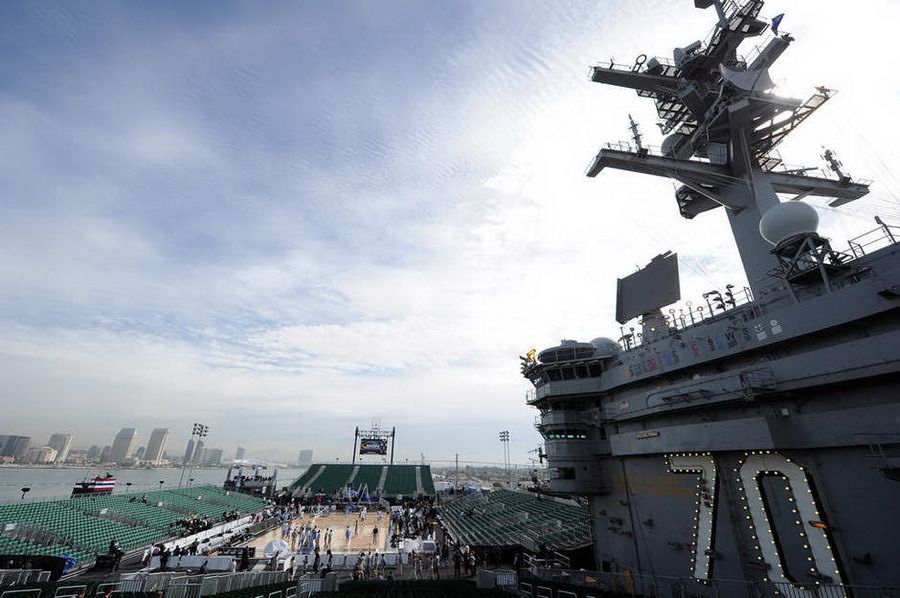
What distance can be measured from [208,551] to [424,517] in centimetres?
2350

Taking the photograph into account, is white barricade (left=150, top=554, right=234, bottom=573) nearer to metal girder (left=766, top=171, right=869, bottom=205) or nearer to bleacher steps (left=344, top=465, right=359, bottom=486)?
metal girder (left=766, top=171, right=869, bottom=205)

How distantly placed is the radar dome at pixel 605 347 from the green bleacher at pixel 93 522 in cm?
3621

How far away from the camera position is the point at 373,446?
68.2 m

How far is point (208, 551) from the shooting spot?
27281 millimetres

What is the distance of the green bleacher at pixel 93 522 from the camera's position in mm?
23844

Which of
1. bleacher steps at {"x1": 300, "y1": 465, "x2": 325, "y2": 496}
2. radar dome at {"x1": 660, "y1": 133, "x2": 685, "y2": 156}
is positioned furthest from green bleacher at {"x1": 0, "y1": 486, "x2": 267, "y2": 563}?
radar dome at {"x1": 660, "y1": 133, "x2": 685, "y2": 156}

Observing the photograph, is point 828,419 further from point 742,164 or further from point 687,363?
point 742,164

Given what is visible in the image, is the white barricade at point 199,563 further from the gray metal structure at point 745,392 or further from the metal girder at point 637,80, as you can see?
the metal girder at point 637,80

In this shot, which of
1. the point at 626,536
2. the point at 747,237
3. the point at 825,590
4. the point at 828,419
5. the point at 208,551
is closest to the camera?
the point at 825,590

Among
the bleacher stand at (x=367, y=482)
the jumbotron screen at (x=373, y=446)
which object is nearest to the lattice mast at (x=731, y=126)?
the bleacher stand at (x=367, y=482)

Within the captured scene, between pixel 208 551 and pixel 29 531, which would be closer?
pixel 29 531

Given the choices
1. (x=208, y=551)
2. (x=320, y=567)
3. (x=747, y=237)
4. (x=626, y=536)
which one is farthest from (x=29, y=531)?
(x=747, y=237)

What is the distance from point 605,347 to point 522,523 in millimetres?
18424

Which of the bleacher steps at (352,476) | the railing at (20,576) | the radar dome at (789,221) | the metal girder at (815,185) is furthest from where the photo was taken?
the bleacher steps at (352,476)
